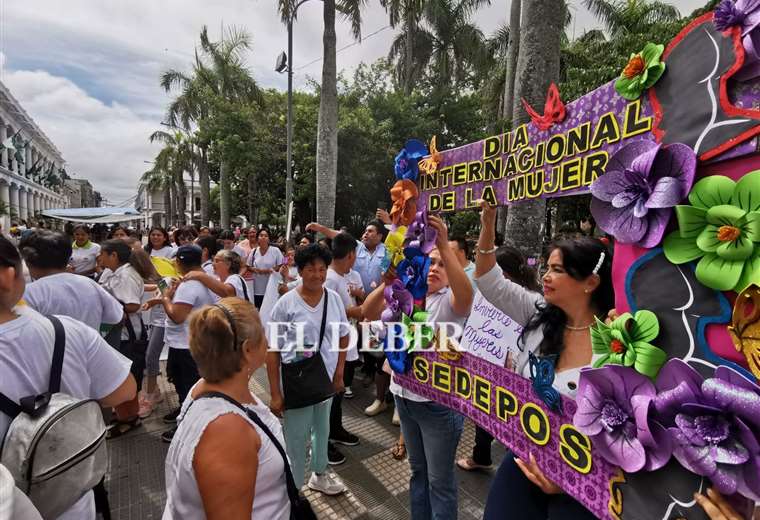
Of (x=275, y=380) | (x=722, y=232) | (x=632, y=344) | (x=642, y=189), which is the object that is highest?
(x=642, y=189)

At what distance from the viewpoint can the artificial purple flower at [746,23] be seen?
1046 millimetres

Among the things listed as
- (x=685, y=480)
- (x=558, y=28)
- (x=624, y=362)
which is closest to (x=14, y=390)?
(x=624, y=362)

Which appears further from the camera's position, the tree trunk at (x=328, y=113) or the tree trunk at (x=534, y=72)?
the tree trunk at (x=328, y=113)

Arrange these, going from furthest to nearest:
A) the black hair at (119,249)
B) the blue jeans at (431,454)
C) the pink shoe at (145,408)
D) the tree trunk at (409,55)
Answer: the tree trunk at (409,55)
the pink shoe at (145,408)
the black hair at (119,249)
the blue jeans at (431,454)

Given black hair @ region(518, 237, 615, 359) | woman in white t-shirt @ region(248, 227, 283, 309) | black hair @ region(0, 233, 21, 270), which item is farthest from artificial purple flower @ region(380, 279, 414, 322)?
woman in white t-shirt @ region(248, 227, 283, 309)

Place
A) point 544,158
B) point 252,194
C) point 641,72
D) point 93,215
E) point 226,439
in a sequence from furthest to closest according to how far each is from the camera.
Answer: point 93,215 → point 252,194 → point 544,158 → point 641,72 → point 226,439

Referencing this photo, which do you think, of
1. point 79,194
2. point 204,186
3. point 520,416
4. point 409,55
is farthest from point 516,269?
point 79,194

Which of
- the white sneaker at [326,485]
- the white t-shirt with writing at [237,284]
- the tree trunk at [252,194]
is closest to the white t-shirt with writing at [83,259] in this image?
the white t-shirt with writing at [237,284]

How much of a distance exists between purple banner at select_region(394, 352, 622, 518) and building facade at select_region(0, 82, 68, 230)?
3256 cm

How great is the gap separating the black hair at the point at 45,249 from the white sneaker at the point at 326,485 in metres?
2.22

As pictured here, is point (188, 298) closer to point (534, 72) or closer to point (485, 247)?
point (485, 247)

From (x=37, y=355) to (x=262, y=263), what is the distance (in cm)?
465

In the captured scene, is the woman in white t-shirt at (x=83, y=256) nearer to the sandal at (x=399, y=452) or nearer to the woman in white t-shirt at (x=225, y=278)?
the woman in white t-shirt at (x=225, y=278)

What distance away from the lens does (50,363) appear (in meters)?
1.52
